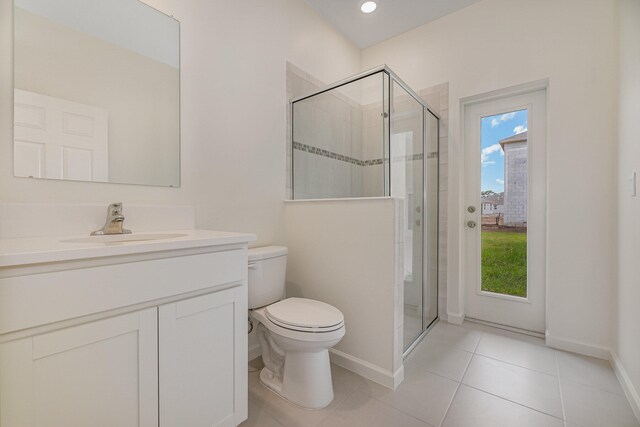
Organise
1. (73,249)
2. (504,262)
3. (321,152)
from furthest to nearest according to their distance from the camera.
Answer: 1. (504,262)
2. (321,152)
3. (73,249)

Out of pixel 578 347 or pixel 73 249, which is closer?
pixel 73 249

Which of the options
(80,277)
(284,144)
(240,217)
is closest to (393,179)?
(284,144)

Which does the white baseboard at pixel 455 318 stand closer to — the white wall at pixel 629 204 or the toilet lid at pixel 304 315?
the white wall at pixel 629 204

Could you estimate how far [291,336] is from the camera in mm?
1395

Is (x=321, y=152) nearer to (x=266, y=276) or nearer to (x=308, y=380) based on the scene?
(x=266, y=276)

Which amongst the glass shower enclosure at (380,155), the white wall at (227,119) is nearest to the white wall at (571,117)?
the glass shower enclosure at (380,155)

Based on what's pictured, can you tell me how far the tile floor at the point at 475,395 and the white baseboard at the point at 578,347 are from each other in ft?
0.17

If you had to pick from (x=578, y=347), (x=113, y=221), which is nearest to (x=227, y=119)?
(x=113, y=221)

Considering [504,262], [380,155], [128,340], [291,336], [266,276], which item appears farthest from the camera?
[504,262]

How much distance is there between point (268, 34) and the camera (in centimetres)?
206

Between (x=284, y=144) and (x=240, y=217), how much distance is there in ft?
2.25

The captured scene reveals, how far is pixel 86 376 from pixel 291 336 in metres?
0.80

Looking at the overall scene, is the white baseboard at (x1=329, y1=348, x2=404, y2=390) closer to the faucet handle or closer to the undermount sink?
the undermount sink

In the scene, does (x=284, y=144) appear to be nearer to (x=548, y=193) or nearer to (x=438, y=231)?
(x=438, y=231)
